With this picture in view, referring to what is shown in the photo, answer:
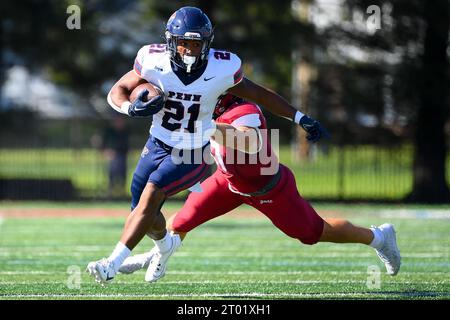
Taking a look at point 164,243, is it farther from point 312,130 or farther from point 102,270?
point 312,130

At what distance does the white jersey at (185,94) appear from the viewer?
5.80 metres

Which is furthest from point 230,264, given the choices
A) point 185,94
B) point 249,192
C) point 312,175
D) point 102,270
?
point 312,175

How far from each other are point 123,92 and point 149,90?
257 millimetres

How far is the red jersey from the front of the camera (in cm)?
588

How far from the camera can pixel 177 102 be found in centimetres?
581

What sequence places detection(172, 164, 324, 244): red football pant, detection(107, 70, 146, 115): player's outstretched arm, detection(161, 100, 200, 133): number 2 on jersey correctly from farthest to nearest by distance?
detection(172, 164, 324, 244): red football pant → detection(161, 100, 200, 133): number 2 on jersey → detection(107, 70, 146, 115): player's outstretched arm

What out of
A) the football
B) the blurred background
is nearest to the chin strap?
the football

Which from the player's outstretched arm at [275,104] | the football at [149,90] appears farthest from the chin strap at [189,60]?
the player's outstretched arm at [275,104]

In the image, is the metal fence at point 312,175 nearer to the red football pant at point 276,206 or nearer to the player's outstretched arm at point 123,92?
the red football pant at point 276,206

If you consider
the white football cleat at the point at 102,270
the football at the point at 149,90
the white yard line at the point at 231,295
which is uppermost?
the football at the point at 149,90

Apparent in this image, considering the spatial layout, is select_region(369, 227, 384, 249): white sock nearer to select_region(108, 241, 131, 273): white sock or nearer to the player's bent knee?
the player's bent knee

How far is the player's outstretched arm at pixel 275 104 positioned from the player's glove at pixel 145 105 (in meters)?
0.65

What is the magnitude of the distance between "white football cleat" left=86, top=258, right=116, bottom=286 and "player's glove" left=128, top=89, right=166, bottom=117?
2.88 feet

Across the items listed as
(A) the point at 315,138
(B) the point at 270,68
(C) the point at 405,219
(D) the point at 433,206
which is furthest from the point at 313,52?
(A) the point at 315,138
